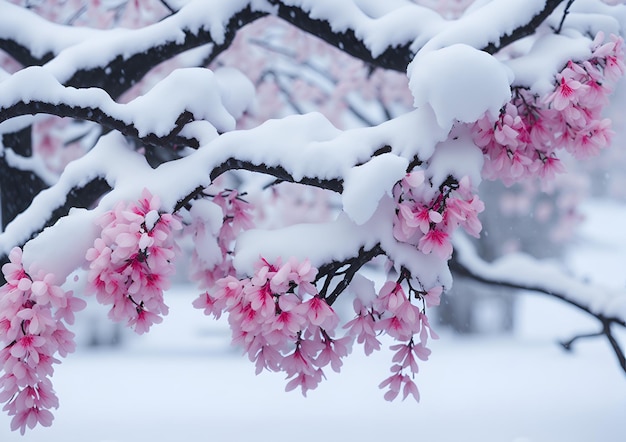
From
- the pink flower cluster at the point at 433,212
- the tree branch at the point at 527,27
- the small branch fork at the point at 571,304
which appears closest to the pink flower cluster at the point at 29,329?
the pink flower cluster at the point at 433,212

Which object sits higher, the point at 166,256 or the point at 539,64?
the point at 539,64

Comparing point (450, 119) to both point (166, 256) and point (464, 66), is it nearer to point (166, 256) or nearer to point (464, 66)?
point (464, 66)

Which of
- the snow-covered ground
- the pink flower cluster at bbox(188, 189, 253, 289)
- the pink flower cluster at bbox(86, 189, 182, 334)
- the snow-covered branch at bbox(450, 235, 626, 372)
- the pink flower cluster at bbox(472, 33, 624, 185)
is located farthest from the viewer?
the snow-covered ground

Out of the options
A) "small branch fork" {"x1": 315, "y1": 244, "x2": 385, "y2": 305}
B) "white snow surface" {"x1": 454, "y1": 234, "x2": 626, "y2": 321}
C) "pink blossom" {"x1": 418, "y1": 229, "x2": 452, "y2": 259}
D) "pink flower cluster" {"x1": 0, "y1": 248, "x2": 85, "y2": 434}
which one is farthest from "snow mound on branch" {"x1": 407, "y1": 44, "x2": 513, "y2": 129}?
"white snow surface" {"x1": 454, "y1": 234, "x2": 626, "y2": 321}

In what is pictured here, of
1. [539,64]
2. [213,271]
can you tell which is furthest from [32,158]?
[539,64]

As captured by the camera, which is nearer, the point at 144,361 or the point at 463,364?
the point at 463,364

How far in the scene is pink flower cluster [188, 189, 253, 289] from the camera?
2.26m

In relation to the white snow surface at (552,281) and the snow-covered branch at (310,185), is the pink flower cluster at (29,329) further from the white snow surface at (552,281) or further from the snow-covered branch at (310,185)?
the white snow surface at (552,281)

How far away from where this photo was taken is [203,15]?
8.77 ft

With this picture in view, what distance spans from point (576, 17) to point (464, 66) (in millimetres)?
1028

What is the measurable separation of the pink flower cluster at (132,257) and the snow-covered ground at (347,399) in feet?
9.71

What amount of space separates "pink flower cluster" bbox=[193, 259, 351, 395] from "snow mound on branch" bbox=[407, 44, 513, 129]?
678 mm

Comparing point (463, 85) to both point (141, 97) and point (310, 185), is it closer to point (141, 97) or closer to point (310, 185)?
point (310, 185)

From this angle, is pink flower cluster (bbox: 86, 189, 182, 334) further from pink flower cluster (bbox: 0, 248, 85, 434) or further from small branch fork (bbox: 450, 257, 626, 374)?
small branch fork (bbox: 450, 257, 626, 374)
